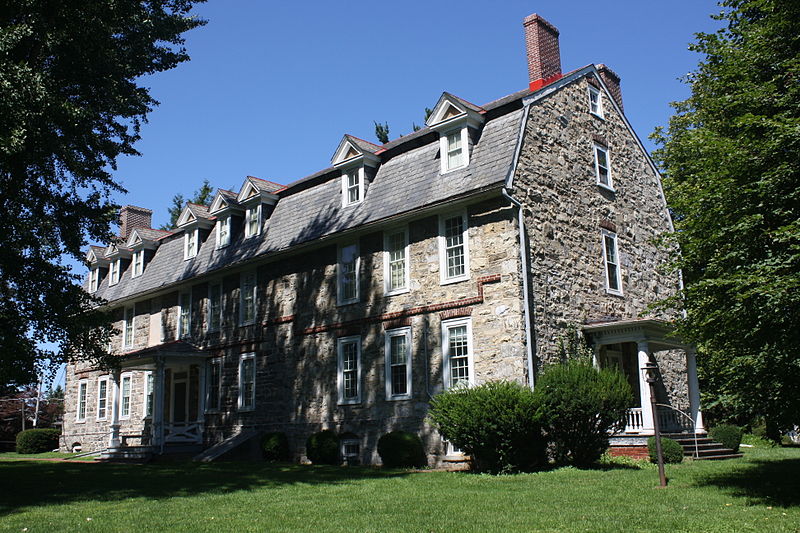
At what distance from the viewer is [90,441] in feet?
97.9

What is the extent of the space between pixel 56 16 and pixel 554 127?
1215 cm

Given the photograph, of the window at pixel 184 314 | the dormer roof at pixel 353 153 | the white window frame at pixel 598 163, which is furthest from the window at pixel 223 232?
the white window frame at pixel 598 163

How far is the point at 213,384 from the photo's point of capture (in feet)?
80.9

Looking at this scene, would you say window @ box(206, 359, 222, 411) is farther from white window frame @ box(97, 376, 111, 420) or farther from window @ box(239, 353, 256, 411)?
white window frame @ box(97, 376, 111, 420)

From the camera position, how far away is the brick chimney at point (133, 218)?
3434cm

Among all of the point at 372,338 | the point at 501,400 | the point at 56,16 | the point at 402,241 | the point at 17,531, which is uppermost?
the point at 56,16

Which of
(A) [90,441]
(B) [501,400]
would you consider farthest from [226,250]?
(B) [501,400]

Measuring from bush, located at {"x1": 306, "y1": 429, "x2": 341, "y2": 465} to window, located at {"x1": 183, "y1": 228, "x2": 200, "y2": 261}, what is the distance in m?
10.4

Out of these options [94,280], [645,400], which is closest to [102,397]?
[94,280]

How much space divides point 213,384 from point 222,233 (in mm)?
5383

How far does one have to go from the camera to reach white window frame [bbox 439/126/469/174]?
741 inches

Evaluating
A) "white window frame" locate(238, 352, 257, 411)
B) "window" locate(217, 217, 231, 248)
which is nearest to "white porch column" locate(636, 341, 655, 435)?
"white window frame" locate(238, 352, 257, 411)

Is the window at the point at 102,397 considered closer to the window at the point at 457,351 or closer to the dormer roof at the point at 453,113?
the window at the point at 457,351

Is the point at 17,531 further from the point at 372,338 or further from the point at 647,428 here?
the point at 647,428
